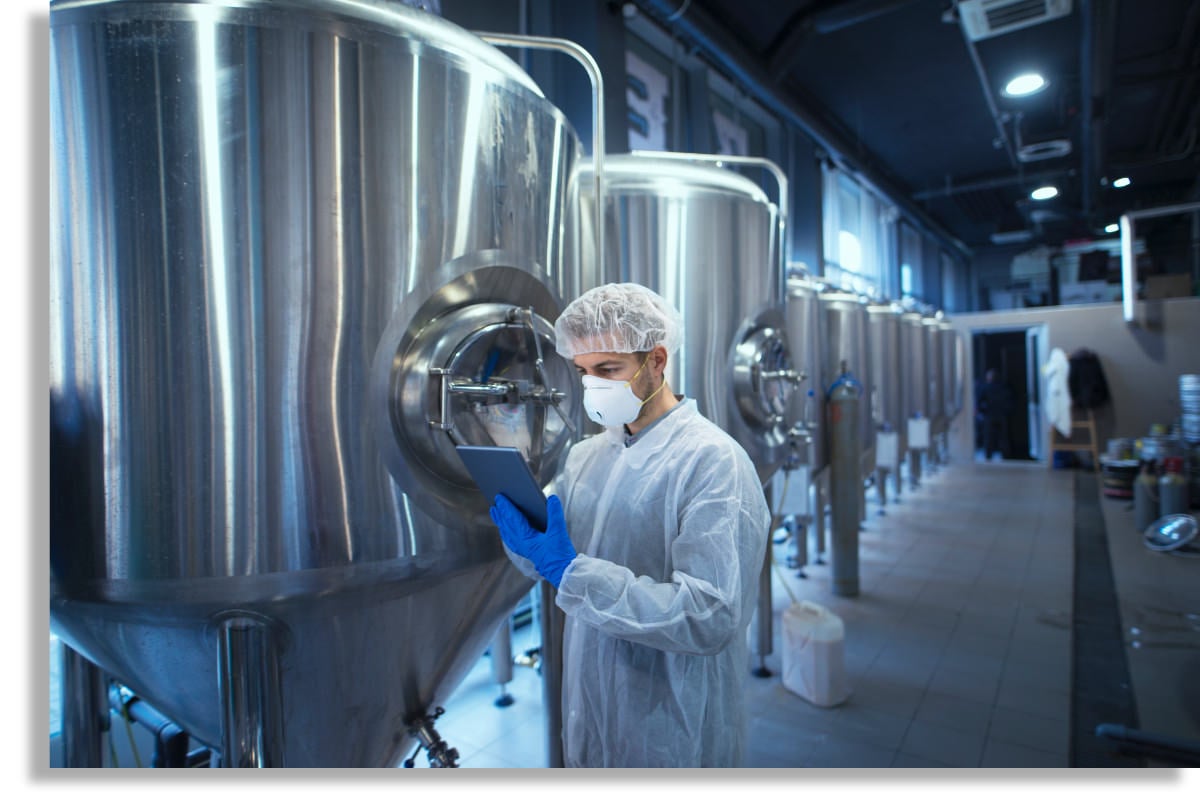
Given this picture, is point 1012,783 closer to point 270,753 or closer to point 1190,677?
point 270,753

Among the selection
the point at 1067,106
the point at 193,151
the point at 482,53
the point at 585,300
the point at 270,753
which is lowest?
the point at 270,753

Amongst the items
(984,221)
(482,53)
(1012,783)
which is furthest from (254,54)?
(984,221)

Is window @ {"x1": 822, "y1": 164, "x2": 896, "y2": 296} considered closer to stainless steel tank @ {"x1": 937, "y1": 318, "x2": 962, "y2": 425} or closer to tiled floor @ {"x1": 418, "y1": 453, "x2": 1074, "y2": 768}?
stainless steel tank @ {"x1": 937, "y1": 318, "x2": 962, "y2": 425}

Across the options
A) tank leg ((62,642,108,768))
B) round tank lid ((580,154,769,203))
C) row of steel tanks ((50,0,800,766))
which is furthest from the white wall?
tank leg ((62,642,108,768))

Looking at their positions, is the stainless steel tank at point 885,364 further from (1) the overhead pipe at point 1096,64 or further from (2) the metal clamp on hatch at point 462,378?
(2) the metal clamp on hatch at point 462,378

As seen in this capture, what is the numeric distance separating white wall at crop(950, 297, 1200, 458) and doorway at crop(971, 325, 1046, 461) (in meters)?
0.20

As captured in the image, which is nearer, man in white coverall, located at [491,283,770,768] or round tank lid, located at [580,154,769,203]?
man in white coverall, located at [491,283,770,768]

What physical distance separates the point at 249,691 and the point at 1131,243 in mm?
3256

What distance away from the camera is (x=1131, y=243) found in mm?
2611

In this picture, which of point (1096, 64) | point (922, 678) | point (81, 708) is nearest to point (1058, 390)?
point (1096, 64)

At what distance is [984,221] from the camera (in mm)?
9023

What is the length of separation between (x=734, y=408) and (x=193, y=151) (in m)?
1.55

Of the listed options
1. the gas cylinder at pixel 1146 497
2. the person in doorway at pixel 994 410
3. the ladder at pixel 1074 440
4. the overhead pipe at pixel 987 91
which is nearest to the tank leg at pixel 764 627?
the overhead pipe at pixel 987 91

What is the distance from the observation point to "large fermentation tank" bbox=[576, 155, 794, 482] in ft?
6.00
